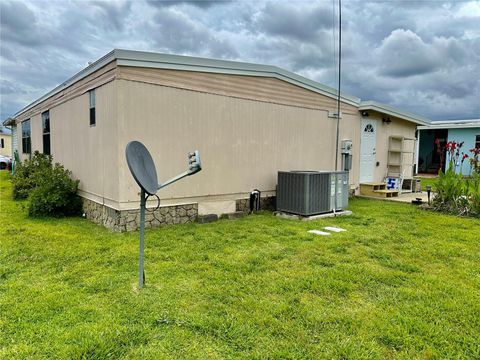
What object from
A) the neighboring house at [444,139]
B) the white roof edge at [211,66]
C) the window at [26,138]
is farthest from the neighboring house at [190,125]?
the neighboring house at [444,139]

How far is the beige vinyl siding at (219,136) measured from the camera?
18.6 feet

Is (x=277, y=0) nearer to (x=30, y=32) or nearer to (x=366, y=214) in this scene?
(x=366, y=214)

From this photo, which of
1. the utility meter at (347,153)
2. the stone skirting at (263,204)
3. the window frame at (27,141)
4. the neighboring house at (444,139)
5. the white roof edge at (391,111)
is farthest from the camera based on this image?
the neighboring house at (444,139)

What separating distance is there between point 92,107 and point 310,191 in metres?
4.76

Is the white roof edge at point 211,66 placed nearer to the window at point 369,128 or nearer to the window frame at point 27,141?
the window at point 369,128

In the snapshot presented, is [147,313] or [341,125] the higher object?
[341,125]

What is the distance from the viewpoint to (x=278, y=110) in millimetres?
7762

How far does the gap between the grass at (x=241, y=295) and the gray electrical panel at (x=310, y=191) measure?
1.39 metres

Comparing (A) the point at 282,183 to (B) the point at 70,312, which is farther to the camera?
(A) the point at 282,183

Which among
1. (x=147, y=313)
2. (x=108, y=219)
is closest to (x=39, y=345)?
(x=147, y=313)

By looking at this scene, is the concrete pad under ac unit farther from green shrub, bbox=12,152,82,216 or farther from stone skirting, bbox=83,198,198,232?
green shrub, bbox=12,152,82,216

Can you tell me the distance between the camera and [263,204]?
767cm

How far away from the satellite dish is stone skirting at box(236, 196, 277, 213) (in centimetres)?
412

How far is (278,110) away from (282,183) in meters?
1.81
